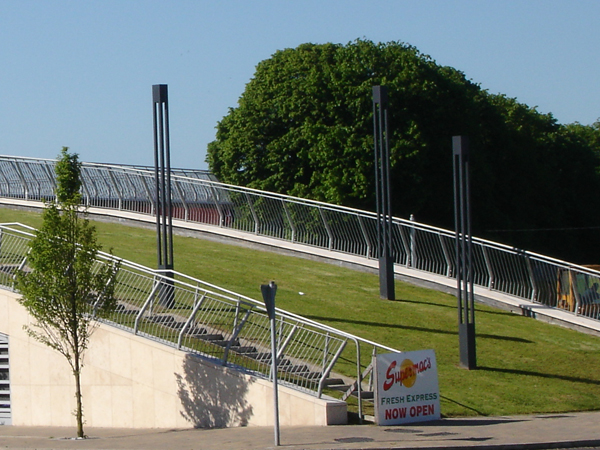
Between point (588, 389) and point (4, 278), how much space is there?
A: 36.0 ft

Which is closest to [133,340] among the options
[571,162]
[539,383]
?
[539,383]

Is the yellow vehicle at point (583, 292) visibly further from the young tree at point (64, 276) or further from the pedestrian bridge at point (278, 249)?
the young tree at point (64, 276)

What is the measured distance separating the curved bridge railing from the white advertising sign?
880cm

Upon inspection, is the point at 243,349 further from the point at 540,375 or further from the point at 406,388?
the point at 540,375

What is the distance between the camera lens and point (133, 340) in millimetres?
15617

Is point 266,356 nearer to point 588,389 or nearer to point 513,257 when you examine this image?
point 588,389

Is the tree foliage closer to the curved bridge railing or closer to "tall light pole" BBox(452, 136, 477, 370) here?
the curved bridge railing

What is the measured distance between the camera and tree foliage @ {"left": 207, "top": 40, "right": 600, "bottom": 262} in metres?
37.9

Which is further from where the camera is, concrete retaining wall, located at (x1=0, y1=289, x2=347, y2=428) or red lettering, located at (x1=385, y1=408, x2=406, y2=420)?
concrete retaining wall, located at (x1=0, y1=289, x2=347, y2=428)

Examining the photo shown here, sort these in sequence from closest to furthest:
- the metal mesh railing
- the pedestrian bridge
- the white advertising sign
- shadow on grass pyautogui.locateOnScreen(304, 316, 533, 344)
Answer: the white advertising sign
the metal mesh railing
the pedestrian bridge
shadow on grass pyautogui.locateOnScreen(304, 316, 533, 344)

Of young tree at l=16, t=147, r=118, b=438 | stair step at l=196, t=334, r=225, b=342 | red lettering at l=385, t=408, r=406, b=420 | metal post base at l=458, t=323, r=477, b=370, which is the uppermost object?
young tree at l=16, t=147, r=118, b=438

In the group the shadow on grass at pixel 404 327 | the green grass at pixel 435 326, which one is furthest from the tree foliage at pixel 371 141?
the shadow on grass at pixel 404 327

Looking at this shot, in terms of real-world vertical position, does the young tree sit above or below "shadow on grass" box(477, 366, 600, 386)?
above

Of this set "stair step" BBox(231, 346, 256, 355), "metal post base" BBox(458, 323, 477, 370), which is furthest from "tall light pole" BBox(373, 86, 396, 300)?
"stair step" BBox(231, 346, 256, 355)
